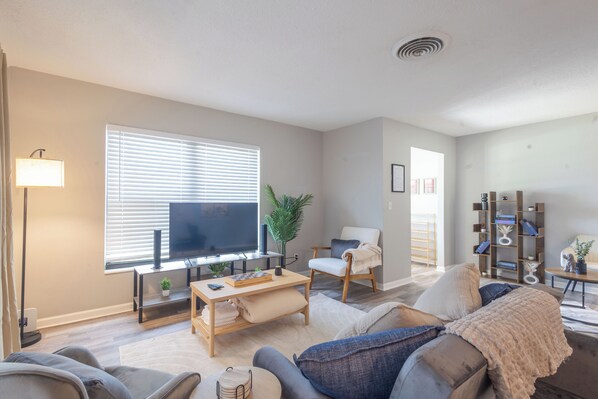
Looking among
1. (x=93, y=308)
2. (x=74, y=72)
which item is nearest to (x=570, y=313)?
(x=93, y=308)

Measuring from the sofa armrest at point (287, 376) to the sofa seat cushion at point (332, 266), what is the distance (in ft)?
7.51

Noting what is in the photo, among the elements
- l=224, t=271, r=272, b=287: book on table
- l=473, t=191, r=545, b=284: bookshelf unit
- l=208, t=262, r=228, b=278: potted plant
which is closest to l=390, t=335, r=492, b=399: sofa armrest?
l=224, t=271, r=272, b=287: book on table

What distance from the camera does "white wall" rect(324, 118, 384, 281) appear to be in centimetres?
409

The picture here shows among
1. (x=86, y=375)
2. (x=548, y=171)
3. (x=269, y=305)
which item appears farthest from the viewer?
(x=548, y=171)

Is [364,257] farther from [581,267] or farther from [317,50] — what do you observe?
[317,50]

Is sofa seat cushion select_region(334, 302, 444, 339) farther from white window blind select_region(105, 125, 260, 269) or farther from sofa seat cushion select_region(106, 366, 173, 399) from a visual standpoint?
white window blind select_region(105, 125, 260, 269)

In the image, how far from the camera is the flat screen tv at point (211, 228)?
322cm

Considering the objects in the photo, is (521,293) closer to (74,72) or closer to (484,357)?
(484,357)

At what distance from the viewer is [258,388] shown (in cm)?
103

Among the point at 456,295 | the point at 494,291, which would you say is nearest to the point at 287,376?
the point at 456,295

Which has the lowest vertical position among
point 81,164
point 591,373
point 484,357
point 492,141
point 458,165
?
point 591,373

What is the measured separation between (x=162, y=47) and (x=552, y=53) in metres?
3.16

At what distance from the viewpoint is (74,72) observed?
271 centimetres

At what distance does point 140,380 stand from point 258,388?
0.69 meters
